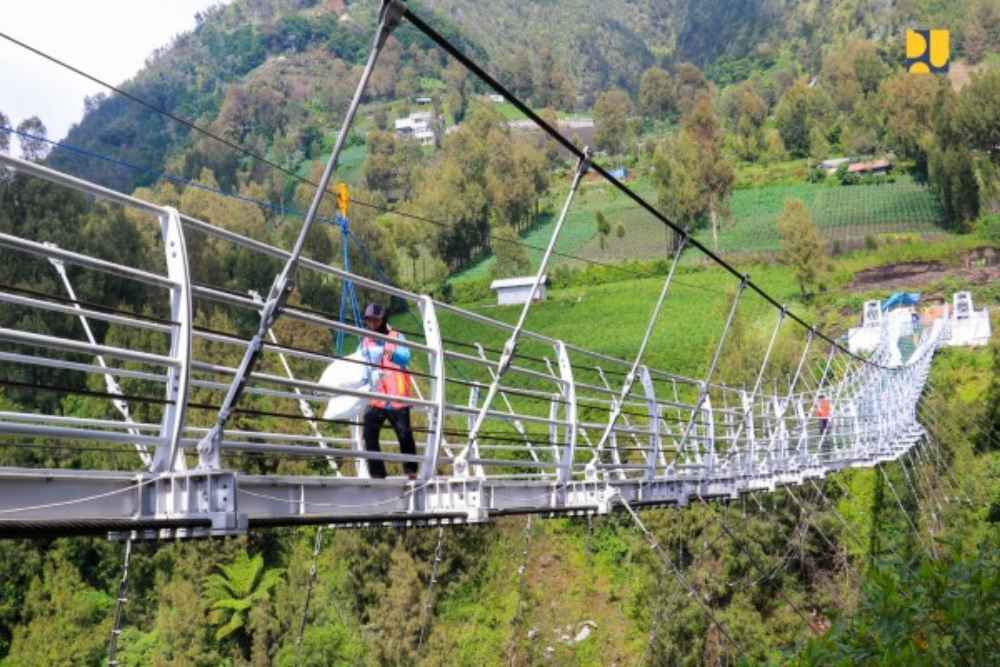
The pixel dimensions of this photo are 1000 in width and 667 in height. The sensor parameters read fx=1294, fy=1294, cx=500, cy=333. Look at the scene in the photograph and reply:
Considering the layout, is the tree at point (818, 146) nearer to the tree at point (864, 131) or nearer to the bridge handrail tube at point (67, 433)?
the tree at point (864, 131)

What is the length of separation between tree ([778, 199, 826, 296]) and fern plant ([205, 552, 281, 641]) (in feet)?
61.9

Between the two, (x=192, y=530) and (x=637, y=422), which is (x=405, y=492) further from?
(x=637, y=422)

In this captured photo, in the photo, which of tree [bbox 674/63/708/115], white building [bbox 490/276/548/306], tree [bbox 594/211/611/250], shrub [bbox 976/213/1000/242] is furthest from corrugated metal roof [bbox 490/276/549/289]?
tree [bbox 674/63/708/115]

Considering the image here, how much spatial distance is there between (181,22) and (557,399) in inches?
4114

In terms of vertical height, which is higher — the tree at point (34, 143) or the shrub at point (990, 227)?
the tree at point (34, 143)

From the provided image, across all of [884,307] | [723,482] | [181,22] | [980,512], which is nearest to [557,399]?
[723,482]

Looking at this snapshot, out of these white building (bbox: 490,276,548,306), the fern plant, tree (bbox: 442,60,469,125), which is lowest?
the fern plant

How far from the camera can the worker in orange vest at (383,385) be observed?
3.86 metres

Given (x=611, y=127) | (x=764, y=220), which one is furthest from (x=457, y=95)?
(x=764, y=220)

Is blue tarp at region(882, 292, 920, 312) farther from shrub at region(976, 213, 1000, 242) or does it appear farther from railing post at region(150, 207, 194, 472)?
railing post at region(150, 207, 194, 472)

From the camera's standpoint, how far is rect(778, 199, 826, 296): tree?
34.6m

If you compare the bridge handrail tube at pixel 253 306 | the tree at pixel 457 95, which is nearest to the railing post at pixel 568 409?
the bridge handrail tube at pixel 253 306

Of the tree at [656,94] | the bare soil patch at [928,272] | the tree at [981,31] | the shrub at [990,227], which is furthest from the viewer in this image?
the tree at [656,94]

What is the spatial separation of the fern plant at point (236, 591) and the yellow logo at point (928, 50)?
4527 centimetres
